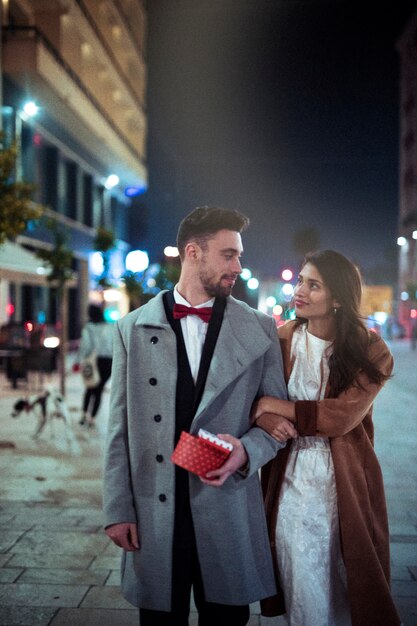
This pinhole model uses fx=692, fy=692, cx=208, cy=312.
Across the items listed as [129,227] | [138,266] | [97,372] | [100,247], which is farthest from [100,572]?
[129,227]

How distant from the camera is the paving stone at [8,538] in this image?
526 centimetres

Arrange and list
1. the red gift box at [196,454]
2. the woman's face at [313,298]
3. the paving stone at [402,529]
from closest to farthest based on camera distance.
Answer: the red gift box at [196,454], the woman's face at [313,298], the paving stone at [402,529]

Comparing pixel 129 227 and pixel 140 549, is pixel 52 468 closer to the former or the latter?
pixel 140 549

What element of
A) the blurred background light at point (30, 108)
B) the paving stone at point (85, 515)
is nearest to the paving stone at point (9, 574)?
the paving stone at point (85, 515)

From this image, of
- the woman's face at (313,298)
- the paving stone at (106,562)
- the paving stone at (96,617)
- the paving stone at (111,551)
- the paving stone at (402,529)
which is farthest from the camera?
the paving stone at (402,529)

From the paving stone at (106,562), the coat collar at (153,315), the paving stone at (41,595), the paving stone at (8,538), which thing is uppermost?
the coat collar at (153,315)

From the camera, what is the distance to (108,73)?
115ft

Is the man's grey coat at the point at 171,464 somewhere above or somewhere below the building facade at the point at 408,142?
below

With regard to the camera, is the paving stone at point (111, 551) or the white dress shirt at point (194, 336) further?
the paving stone at point (111, 551)

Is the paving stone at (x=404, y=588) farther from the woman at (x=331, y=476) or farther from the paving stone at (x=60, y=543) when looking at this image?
the paving stone at (x=60, y=543)

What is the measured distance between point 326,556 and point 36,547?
282 cm

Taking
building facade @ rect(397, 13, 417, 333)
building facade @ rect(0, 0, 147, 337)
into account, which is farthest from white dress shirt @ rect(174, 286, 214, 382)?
building facade @ rect(397, 13, 417, 333)

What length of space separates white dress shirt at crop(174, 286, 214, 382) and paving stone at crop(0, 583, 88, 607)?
2.26 meters

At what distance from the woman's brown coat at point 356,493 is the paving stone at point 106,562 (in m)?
1.94
